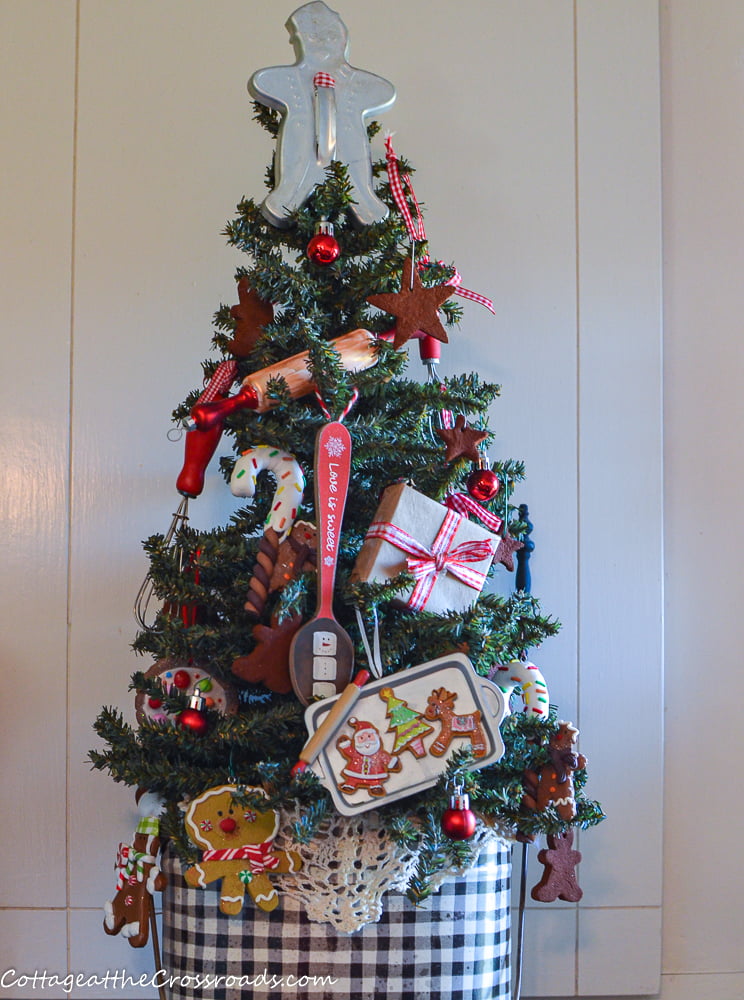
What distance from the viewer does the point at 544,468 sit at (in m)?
1.34

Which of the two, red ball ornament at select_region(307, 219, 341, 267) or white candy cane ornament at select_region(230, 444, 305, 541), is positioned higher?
red ball ornament at select_region(307, 219, 341, 267)

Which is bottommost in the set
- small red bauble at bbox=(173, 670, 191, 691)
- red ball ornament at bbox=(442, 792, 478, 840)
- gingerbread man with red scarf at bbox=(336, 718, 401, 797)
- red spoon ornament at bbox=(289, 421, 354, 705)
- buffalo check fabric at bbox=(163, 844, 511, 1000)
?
buffalo check fabric at bbox=(163, 844, 511, 1000)

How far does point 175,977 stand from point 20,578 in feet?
1.90

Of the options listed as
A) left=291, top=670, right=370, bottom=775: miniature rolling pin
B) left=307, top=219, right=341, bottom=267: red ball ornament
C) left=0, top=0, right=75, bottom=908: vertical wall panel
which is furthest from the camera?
left=0, top=0, right=75, bottom=908: vertical wall panel

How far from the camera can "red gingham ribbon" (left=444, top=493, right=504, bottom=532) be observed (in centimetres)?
101

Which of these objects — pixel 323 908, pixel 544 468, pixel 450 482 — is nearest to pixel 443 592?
→ pixel 450 482

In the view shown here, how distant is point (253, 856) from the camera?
0.90 m

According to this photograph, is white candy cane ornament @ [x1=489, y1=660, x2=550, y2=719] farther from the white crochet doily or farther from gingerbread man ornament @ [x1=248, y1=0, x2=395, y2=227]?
gingerbread man ornament @ [x1=248, y1=0, x2=395, y2=227]

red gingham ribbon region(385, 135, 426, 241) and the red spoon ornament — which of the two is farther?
red gingham ribbon region(385, 135, 426, 241)

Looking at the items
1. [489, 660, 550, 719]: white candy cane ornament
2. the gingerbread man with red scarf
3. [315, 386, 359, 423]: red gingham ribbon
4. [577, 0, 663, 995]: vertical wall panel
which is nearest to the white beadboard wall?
[577, 0, 663, 995]: vertical wall panel

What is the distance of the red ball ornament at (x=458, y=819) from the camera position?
0.87 m

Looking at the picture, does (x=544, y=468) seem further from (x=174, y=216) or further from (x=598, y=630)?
(x=174, y=216)

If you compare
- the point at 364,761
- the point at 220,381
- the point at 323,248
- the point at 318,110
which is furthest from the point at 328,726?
the point at 318,110

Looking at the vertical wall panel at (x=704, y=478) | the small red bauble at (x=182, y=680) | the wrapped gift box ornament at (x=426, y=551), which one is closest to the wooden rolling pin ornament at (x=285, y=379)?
the wrapped gift box ornament at (x=426, y=551)
